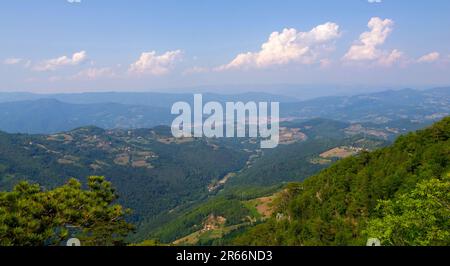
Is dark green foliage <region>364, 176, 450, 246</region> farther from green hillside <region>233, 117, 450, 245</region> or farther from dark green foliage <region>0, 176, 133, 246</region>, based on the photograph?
green hillside <region>233, 117, 450, 245</region>

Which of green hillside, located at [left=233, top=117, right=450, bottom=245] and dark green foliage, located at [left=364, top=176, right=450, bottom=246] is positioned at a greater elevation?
dark green foliage, located at [left=364, top=176, right=450, bottom=246]

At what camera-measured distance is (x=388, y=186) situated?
2793 inches

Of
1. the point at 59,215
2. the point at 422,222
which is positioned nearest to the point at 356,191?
the point at 422,222

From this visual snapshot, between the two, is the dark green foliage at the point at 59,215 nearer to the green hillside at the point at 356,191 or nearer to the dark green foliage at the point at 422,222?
the dark green foliage at the point at 422,222

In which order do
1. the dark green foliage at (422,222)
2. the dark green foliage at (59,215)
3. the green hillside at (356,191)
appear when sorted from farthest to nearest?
the green hillside at (356,191)
the dark green foliage at (422,222)
the dark green foliage at (59,215)

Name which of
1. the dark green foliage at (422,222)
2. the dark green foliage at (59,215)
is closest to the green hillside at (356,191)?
the dark green foliage at (422,222)

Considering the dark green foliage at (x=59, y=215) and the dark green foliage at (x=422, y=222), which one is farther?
the dark green foliage at (x=422, y=222)

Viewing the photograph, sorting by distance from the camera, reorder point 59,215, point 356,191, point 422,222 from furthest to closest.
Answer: point 356,191 → point 422,222 → point 59,215

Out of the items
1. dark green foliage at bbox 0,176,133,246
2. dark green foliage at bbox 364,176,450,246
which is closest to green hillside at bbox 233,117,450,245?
dark green foliage at bbox 364,176,450,246

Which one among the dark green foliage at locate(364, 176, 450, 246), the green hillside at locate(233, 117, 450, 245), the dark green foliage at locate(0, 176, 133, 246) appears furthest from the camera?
the green hillside at locate(233, 117, 450, 245)

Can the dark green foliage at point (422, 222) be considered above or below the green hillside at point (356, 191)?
above

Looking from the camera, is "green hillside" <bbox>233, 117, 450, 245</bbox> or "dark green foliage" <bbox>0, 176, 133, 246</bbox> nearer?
"dark green foliage" <bbox>0, 176, 133, 246</bbox>

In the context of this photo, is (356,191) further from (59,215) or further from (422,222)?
(59,215)
